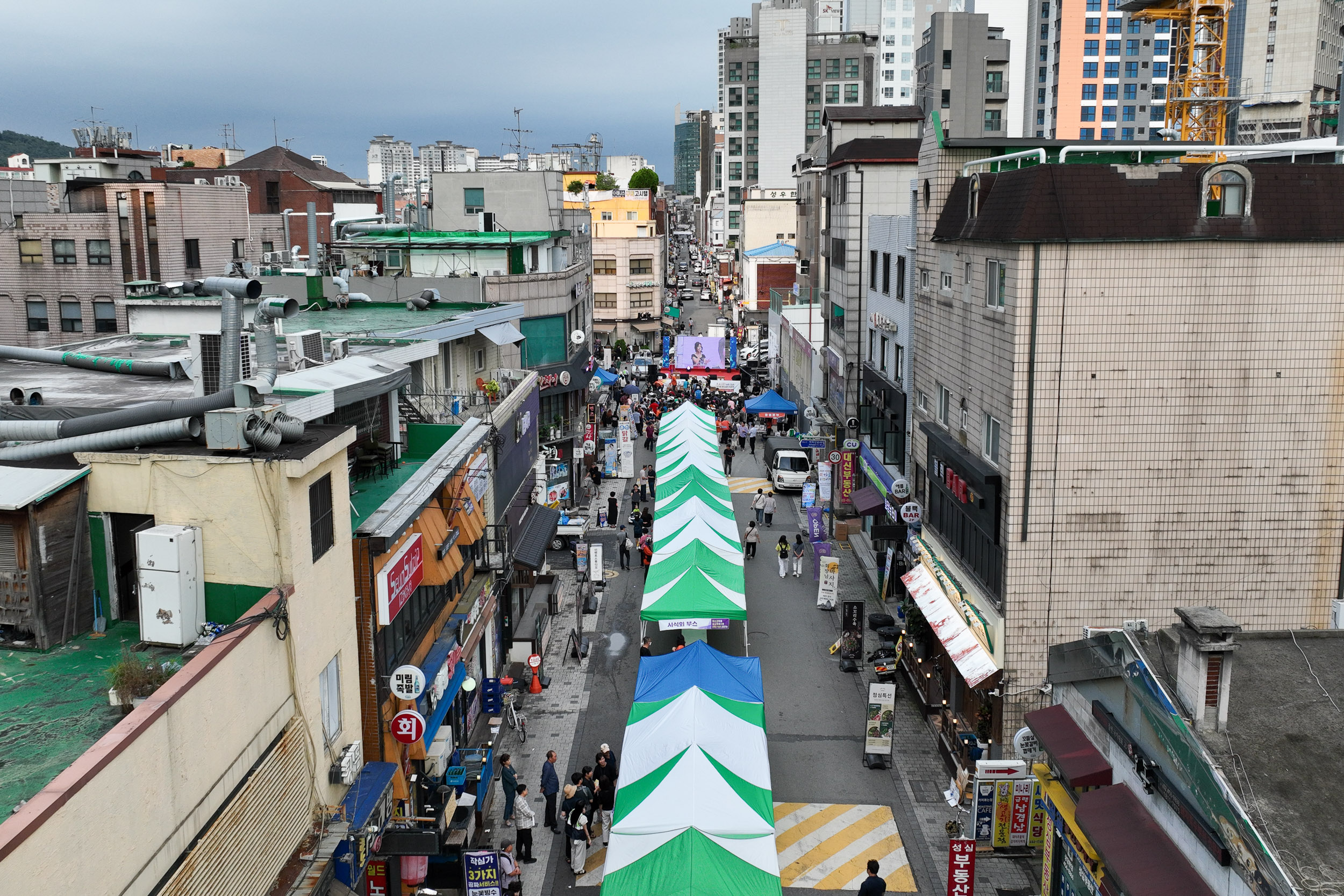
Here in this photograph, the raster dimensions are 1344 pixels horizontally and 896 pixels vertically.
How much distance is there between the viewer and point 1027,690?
20.2 meters

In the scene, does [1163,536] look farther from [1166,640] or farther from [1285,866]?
[1285,866]

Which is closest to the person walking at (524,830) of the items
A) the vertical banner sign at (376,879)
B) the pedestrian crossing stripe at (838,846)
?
the vertical banner sign at (376,879)

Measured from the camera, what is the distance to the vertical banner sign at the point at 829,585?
1220 inches

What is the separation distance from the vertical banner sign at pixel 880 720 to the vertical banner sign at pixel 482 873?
8.69 meters

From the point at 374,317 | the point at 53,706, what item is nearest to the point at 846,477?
the point at 374,317

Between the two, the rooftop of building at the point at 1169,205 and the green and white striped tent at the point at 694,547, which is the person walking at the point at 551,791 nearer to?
the green and white striped tent at the point at 694,547

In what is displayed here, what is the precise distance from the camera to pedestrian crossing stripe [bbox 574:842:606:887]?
1812 centimetres

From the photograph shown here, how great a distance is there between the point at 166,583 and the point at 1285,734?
11962mm

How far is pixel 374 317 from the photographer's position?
29047 mm

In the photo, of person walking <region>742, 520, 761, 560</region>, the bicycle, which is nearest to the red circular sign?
the bicycle

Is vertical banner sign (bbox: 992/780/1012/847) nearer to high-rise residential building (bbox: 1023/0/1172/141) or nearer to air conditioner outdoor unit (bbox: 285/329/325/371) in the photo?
air conditioner outdoor unit (bbox: 285/329/325/371)

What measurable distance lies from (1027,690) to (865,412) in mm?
18535

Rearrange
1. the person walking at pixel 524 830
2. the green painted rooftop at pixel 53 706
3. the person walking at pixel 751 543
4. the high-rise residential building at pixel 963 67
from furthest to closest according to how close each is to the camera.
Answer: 1. the high-rise residential building at pixel 963 67
2. the person walking at pixel 751 543
3. the person walking at pixel 524 830
4. the green painted rooftop at pixel 53 706

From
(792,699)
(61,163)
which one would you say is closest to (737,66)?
(61,163)
